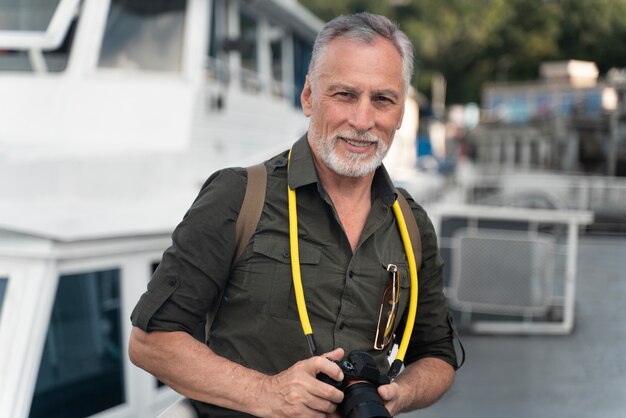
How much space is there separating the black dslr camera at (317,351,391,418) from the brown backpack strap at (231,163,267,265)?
0.40 meters

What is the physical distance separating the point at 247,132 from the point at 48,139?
2.78 meters

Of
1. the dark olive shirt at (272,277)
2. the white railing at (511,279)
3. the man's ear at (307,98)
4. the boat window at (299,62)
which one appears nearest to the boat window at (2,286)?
the dark olive shirt at (272,277)

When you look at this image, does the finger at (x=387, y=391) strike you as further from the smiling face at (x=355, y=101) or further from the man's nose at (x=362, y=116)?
the man's nose at (x=362, y=116)

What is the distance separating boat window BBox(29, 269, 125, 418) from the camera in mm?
4254

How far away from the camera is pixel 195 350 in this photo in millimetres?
2285

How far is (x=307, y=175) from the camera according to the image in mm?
2436

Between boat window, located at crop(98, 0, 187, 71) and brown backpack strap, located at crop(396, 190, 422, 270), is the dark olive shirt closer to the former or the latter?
brown backpack strap, located at crop(396, 190, 422, 270)

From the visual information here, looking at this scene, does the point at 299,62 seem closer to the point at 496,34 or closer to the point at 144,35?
the point at 144,35

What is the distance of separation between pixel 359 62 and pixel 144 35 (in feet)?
15.5

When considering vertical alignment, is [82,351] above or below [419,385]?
below

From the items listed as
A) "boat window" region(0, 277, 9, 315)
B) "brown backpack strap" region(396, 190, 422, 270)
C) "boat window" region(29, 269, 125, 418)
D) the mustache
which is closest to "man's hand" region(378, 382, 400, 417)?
"brown backpack strap" region(396, 190, 422, 270)

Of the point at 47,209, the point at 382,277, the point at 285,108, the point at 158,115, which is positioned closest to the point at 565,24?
the point at 285,108

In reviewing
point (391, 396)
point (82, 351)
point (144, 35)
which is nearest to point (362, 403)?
point (391, 396)

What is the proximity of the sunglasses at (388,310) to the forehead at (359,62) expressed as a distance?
0.52 m
